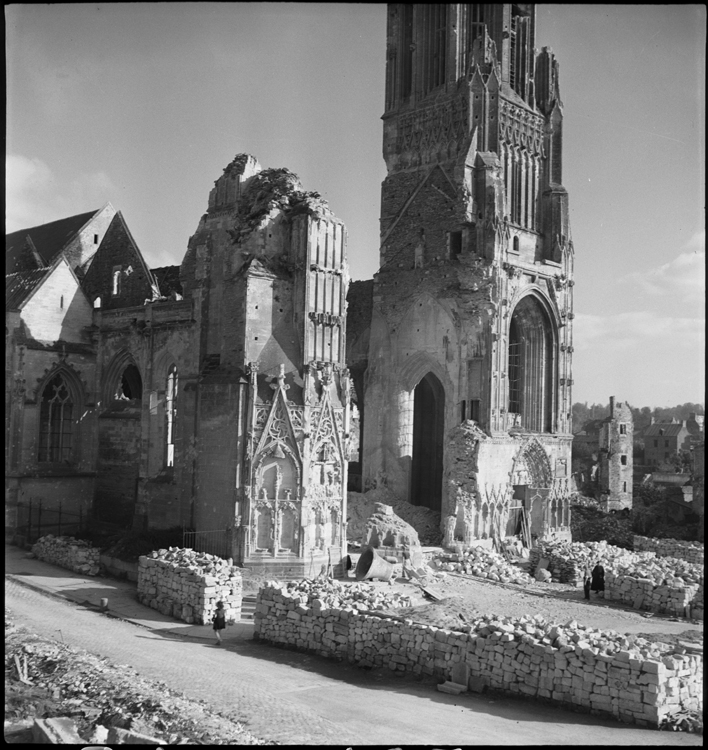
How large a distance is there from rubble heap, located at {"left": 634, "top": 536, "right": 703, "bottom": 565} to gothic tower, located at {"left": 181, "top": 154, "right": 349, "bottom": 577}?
13160 millimetres

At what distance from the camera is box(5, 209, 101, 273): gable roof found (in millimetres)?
29078

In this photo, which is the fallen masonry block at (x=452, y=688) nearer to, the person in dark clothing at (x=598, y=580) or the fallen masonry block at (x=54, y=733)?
the fallen masonry block at (x=54, y=733)

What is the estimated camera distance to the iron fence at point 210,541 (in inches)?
827

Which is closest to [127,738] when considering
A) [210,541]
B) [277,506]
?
[277,506]

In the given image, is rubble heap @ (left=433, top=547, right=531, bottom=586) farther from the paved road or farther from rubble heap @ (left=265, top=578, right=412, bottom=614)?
the paved road

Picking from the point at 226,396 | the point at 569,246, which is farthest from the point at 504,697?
the point at 569,246

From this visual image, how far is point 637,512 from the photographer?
37375 mm

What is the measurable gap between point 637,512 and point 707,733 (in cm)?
3027

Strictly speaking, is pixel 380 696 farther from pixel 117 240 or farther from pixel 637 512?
pixel 637 512

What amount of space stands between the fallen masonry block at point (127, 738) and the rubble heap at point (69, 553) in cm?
1222

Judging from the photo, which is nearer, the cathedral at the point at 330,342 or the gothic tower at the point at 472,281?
the cathedral at the point at 330,342

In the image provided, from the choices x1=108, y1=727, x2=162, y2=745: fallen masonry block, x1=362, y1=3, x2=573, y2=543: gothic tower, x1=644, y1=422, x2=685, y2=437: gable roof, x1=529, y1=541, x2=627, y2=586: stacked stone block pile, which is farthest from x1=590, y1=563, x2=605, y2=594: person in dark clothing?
x1=644, y1=422, x2=685, y2=437: gable roof

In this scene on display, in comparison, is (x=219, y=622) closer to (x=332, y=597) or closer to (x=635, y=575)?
(x=332, y=597)

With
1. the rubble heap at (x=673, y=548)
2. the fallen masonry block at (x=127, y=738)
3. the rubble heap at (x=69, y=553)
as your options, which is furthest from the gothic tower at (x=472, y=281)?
the fallen masonry block at (x=127, y=738)
